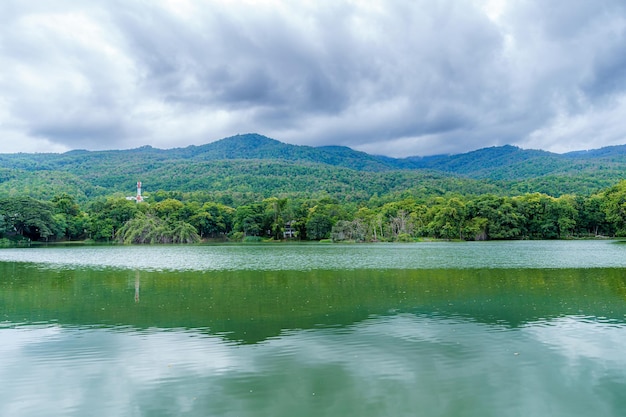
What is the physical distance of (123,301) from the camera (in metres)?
18.7

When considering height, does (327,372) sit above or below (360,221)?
below

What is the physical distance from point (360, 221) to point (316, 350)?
81881 millimetres

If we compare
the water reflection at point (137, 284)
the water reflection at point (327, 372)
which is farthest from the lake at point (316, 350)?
the water reflection at point (137, 284)

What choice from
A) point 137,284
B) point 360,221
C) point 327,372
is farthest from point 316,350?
point 360,221

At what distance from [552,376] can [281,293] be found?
1284 centimetres

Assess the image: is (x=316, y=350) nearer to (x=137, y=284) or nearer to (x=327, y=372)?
(x=327, y=372)

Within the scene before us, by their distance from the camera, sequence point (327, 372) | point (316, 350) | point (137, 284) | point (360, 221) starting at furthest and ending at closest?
point (360, 221) → point (137, 284) → point (316, 350) → point (327, 372)

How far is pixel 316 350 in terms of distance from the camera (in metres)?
11.2

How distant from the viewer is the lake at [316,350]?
798 centimetres

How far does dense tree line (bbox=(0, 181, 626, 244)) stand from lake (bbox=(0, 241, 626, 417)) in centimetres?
6737

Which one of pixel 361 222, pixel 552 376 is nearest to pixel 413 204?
pixel 361 222

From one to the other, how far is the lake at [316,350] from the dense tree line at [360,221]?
6737 cm

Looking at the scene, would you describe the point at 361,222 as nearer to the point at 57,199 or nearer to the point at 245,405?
the point at 57,199

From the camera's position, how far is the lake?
26.2 feet
